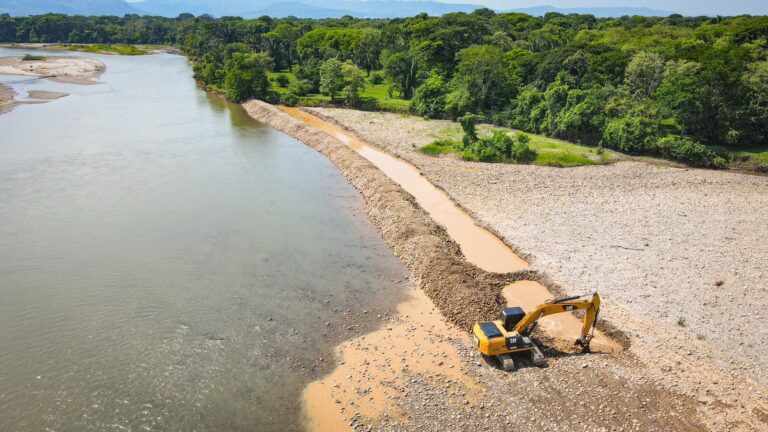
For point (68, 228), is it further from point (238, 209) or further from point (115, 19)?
point (115, 19)

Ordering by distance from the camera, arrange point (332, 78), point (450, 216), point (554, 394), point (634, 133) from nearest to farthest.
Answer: point (554, 394) < point (450, 216) < point (634, 133) < point (332, 78)

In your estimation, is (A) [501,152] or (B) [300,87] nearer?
(A) [501,152]

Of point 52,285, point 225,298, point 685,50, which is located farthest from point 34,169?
point 685,50

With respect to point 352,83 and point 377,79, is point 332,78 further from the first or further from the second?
point 377,79

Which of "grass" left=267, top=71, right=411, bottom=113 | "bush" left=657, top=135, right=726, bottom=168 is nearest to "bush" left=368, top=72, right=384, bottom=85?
"grass" left=267, top=71, right=411, bottom=113

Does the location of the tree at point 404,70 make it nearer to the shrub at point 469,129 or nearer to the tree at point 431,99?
the tree at point 431,99

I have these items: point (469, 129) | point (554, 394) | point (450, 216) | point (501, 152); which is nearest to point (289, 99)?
point (469, 129)

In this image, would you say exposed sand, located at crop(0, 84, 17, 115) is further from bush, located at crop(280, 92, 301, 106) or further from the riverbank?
the riverbank
